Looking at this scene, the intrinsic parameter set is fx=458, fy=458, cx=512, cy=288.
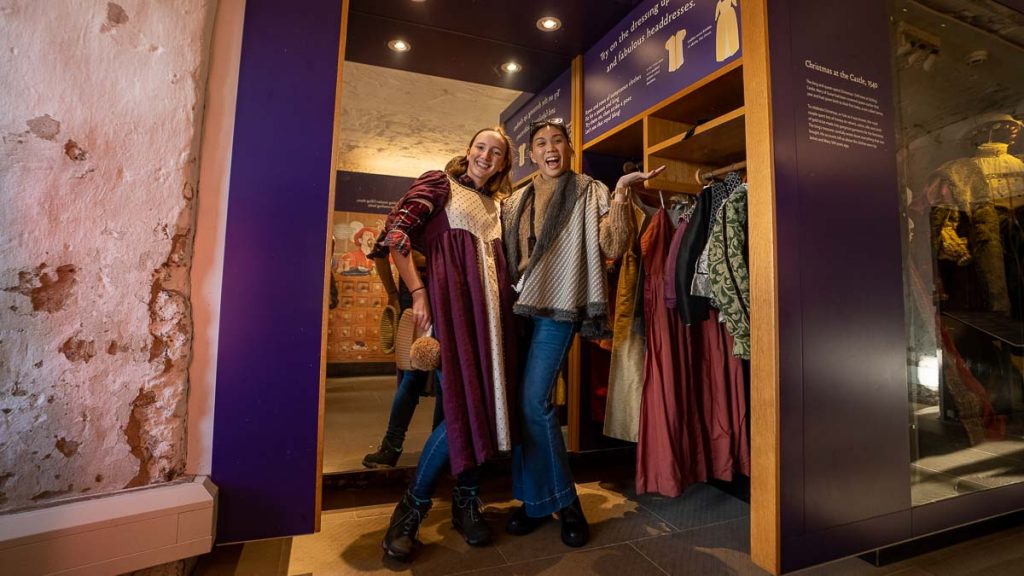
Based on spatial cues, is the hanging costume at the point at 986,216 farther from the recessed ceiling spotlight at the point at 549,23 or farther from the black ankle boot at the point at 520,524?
the black ankle boot at the point at 520,524

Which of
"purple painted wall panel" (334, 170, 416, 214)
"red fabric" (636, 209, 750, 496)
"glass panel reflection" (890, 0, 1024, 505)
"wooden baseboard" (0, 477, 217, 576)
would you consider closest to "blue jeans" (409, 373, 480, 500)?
"wooden baseboard" (0, 477, 217, 576)

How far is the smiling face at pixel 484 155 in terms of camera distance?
1694mm

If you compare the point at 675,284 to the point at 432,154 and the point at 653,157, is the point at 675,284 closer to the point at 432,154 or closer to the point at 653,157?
the point at 653,157

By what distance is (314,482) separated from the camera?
4.57 feet

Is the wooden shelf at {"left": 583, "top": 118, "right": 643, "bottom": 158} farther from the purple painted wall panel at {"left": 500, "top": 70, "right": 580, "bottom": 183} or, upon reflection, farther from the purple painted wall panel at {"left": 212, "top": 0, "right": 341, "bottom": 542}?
the purple painted wall panel at {"left": 212, "top": 0, "right": 341, "bottom": 542}

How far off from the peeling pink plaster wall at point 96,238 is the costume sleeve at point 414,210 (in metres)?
0.56

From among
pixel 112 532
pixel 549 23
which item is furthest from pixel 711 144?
pixel 112 532

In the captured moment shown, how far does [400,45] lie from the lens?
2.67 metres

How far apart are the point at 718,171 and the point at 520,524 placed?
1.69 m

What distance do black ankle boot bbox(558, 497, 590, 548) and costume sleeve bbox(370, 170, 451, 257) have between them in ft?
3.65

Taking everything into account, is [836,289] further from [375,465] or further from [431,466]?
[375,465]

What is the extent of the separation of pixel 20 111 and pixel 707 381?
2.34 meters

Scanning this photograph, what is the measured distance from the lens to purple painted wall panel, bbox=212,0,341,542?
1.33m

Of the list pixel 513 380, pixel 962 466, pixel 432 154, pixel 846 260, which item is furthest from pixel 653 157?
pixel 432 154
